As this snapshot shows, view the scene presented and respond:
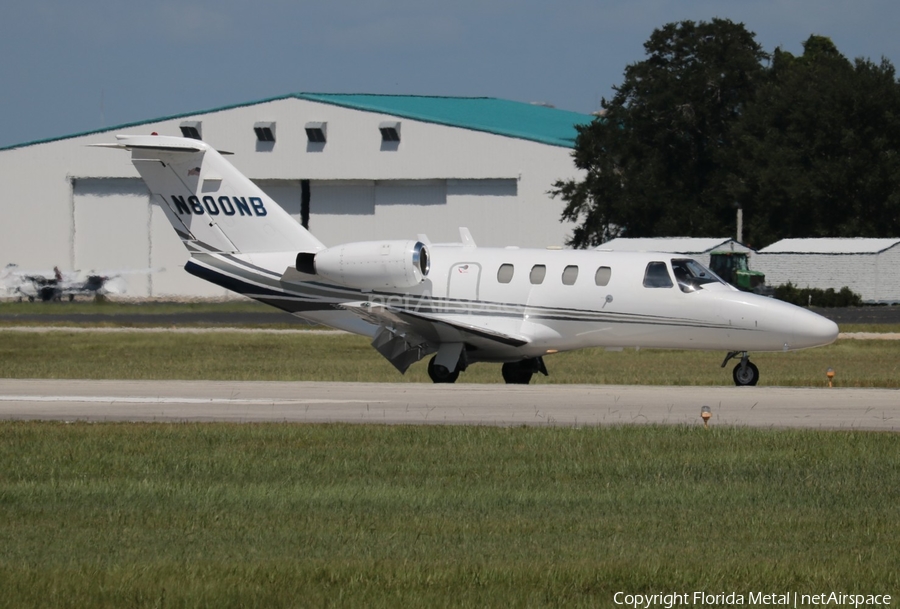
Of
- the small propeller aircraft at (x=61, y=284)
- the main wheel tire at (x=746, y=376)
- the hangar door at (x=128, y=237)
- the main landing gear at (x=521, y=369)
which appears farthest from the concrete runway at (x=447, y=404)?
the hangar door at (x=128, y=237)

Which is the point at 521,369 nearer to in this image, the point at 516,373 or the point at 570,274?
the point at 516,373

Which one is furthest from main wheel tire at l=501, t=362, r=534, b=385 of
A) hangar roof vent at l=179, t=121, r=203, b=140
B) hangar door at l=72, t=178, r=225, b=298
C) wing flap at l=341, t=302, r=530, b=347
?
hangar roof vent at l=179, t=121, r=203, b=140

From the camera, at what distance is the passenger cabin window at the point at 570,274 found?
23.8 m

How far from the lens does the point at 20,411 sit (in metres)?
18.4

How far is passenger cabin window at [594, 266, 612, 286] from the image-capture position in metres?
23.6

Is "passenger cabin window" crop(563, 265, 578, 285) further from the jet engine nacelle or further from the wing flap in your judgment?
the jet engine nacelle

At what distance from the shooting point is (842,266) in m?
61.4

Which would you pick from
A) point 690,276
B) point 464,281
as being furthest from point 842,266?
point 464,281

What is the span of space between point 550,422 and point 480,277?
7692mm

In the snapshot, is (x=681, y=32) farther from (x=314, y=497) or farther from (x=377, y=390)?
(x=314, y=497)

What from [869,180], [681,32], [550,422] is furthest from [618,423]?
[681,32]

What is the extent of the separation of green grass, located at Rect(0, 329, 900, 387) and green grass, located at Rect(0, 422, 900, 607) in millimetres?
11496

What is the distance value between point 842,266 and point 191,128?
3359 cm

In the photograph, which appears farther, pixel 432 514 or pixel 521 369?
pixel 521 369
